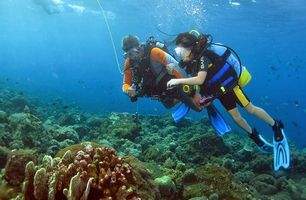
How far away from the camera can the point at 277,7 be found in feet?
109

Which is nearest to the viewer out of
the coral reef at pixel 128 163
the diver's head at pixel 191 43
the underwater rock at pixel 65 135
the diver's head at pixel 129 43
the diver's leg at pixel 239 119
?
the coral reef at pixel 128 163

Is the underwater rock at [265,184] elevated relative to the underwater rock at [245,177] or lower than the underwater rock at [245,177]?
lower

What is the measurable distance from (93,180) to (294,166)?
10.7 m

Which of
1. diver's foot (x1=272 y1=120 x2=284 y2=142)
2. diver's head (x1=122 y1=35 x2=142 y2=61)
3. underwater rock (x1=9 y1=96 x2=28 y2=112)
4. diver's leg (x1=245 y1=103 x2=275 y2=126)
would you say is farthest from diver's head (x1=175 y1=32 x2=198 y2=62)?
underwater rock (x1=9 y1=96 x2=28 y2=112)

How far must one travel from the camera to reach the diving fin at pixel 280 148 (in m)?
10.2

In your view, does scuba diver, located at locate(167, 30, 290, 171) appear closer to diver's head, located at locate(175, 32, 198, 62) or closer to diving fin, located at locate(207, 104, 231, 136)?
diver's head, located at locate(175, 32, 198, 62)

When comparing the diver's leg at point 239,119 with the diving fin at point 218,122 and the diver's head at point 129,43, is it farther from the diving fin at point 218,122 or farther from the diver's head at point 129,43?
the diver's head at point 129,43

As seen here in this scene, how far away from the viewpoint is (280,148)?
1043 centimetres

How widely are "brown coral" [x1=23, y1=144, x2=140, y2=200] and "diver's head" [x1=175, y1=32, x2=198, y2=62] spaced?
487 centimetres

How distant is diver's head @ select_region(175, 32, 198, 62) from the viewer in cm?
925

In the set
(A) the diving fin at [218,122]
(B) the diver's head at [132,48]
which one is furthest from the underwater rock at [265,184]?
(B) the diver's head at [132,48]

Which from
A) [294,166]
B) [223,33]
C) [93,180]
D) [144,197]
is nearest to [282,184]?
[294,166]

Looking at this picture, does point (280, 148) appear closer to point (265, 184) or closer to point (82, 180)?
point (265, 184)

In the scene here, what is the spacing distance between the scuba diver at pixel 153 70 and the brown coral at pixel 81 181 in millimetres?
5356
